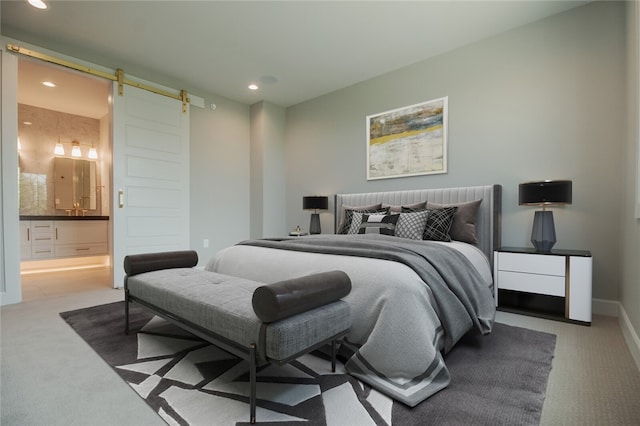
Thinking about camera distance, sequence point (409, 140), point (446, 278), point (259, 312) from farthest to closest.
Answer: point (409, 140), point (446, 278), point (259, 312)

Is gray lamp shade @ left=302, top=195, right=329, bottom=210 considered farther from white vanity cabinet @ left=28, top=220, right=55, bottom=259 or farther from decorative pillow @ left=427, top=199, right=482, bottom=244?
white vanity cabinet @ left=28, top=220, right=55, bottom=259

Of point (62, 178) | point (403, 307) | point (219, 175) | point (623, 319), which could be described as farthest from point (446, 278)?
point (62, 178)

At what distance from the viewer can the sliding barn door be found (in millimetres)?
3838

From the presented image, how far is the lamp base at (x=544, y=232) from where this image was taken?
2.76 m

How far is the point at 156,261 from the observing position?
2.40m

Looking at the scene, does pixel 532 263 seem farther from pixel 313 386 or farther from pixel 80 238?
pixel 80 238

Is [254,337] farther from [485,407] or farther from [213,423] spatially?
[485,407]

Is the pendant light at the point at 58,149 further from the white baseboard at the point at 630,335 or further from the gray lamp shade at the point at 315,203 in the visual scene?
the white baseboard at the point at 630,335

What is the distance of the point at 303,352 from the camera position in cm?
136

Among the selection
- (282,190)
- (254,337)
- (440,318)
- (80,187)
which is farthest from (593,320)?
(80,187)

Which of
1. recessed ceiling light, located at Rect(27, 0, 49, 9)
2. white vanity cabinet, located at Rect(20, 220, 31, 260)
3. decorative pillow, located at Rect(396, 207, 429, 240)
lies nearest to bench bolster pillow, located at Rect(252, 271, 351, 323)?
decorative pillow, located at Rect(396, 207, 429, 240)

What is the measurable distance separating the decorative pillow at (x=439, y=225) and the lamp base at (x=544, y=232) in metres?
0.71

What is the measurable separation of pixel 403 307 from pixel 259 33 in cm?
317

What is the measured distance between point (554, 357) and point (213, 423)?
6.41 ft
